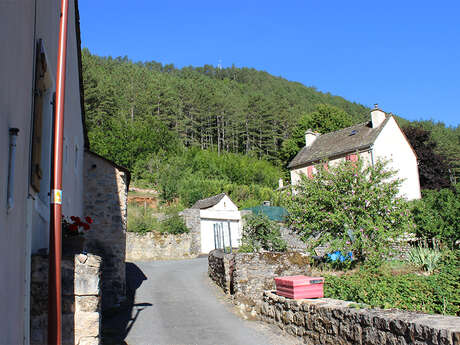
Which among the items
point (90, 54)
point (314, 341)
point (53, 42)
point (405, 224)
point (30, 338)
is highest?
point (90, 54)

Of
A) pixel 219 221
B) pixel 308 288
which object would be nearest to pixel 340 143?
pixel 219 221

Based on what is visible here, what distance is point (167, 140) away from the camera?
55.4m

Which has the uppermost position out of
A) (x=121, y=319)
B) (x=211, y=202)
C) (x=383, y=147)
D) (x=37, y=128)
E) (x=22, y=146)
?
(x=383, y=147)

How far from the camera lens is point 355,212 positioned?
14.5 m

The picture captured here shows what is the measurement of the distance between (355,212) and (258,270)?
4030 mm

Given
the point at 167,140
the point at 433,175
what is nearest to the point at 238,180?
the point at 167,140

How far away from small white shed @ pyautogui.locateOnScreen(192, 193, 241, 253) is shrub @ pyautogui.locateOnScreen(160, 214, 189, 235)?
165cm

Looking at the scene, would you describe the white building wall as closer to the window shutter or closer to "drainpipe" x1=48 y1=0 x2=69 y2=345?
the window shutter

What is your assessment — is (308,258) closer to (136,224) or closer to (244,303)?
(244,303)

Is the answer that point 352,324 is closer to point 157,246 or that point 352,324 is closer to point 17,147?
point 17,147

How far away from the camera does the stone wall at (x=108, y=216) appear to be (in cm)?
1348

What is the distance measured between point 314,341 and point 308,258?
17.7 feet

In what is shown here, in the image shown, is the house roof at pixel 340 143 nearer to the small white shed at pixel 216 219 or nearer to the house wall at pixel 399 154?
the house wall at pixel 399 154

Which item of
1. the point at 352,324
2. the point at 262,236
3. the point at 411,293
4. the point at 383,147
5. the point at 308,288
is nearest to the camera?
the point at 352,324
